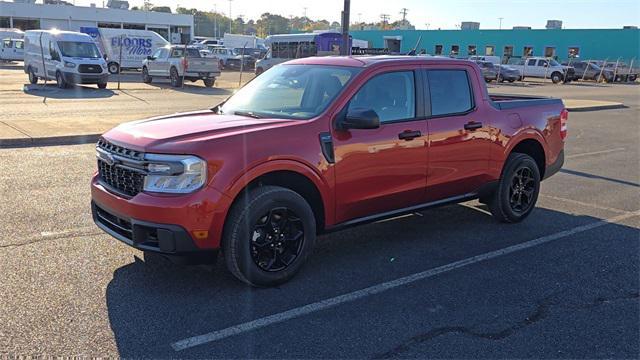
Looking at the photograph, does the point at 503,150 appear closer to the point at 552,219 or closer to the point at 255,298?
the point at 552,219

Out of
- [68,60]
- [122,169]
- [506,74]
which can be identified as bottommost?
[506,74]

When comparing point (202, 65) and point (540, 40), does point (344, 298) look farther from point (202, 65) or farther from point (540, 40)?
point (540, 40)

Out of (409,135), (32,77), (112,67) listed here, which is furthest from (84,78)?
(409,135)

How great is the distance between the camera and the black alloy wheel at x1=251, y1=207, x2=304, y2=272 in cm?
438

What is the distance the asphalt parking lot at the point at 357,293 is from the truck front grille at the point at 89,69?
17.2 meters

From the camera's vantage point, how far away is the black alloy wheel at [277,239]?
438 centimetres

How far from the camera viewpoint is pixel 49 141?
34.7ft

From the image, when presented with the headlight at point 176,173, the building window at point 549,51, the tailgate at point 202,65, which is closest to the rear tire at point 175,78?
the tailgate at point 202,65

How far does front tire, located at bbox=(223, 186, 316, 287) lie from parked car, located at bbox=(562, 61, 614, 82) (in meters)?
45.6

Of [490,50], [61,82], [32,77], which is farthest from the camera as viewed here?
[490,50]

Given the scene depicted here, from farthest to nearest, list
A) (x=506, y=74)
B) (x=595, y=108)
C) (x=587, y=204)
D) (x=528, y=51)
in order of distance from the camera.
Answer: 1. (x=528, y=51)
2. (x=506, y=74)
3. (x=595, y=108)
4. (x=587, y=204)

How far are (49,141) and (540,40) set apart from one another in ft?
193

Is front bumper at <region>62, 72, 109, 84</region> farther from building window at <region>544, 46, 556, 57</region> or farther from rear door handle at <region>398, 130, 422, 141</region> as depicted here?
building window at <region>544, 46, 556, 57</region>

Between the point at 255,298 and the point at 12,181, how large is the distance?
4.98 metres
